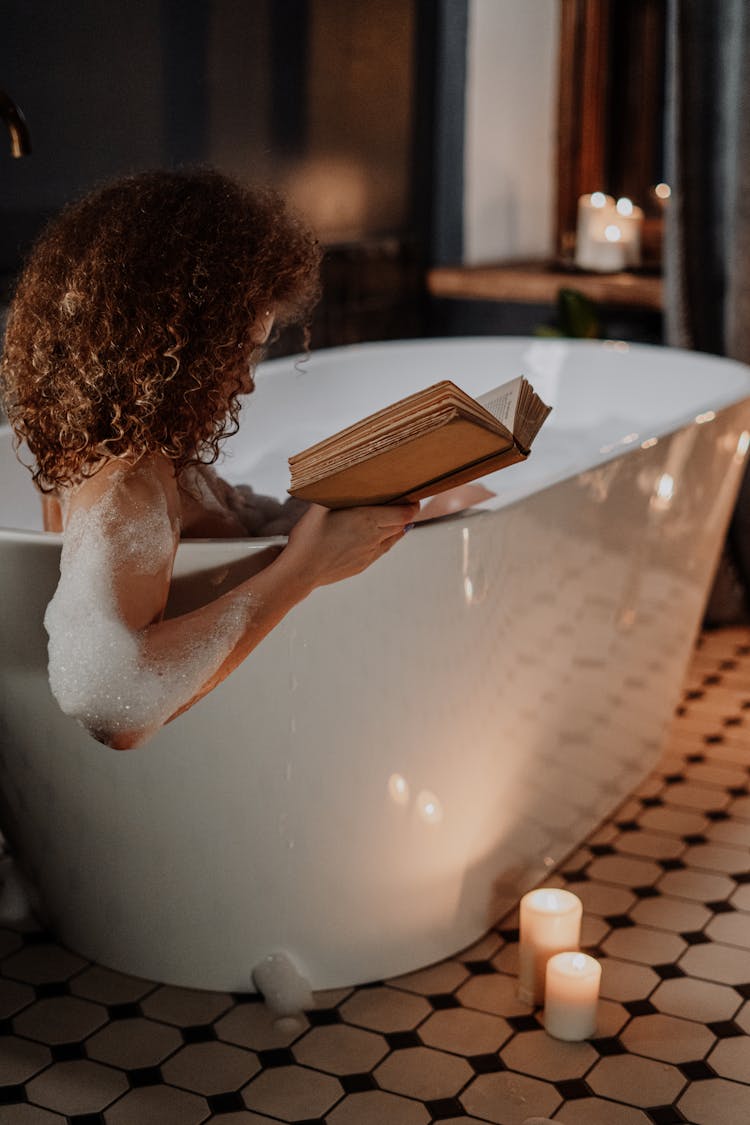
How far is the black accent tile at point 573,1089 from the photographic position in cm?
164

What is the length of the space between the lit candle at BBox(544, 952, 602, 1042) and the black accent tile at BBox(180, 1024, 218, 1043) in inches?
16.6

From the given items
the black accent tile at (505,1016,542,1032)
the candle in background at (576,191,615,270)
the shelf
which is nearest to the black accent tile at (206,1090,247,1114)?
the black accent tile at (505,1016,542,1032)

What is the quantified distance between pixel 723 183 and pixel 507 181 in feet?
2.95

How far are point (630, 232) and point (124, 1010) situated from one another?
8.22 ft

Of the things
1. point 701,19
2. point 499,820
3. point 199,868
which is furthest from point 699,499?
point 701,19

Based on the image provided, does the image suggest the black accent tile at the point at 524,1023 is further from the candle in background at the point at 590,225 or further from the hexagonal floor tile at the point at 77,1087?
the candle in background at the point at 590,225

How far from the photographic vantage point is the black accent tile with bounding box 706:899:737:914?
2068 mm

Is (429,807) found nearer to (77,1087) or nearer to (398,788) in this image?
(398,788)

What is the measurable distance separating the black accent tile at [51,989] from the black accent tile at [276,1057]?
300mm

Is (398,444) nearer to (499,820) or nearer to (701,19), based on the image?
(499,820)

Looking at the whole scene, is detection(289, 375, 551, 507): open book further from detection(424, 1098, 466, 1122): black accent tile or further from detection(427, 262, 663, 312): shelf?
detection(427, 262, 663, 312): shelf

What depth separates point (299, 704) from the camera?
167 cm

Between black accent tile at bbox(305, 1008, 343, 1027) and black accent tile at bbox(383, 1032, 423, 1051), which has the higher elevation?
black accent tile at bbox(383, 1032, 423, 1051)

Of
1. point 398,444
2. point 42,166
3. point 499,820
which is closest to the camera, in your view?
point 398,444
